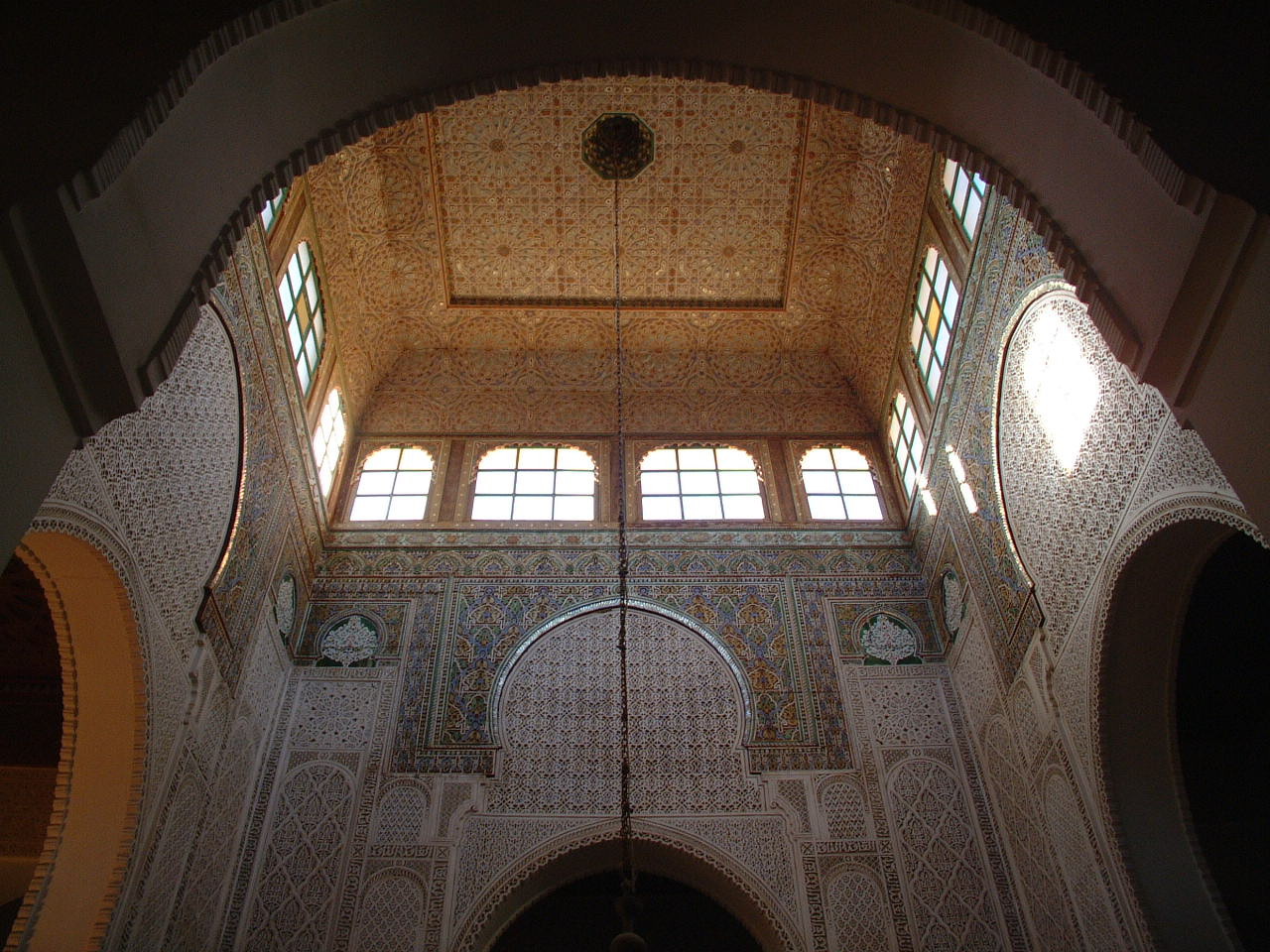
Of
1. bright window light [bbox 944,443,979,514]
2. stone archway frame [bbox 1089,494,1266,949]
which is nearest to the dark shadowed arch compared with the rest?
stone archway frame [bbox 1089,494,1266,949]

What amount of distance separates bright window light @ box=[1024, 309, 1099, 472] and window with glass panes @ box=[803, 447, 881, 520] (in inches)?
87.5

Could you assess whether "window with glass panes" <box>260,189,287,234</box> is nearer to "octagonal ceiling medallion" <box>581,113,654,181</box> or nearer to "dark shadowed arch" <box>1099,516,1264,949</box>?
"octagonal ceiling medallion" <box>581,113,654,181</box>

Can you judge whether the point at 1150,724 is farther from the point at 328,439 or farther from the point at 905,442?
the point at 328,439

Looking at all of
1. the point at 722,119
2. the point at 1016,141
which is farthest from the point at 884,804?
the point at 722,119

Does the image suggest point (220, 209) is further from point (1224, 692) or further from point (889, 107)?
point (1224, 692)

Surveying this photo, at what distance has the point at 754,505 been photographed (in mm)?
6578

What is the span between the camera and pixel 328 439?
6340mm

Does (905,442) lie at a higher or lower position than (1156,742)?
higher

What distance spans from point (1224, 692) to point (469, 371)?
525cm

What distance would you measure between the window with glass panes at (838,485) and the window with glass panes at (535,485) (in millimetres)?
1530

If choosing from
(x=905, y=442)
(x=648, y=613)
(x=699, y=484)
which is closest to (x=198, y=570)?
(x=648, y=613)

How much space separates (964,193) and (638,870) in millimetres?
3964

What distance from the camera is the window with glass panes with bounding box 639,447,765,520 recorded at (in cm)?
652

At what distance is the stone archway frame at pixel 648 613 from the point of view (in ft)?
17.5
